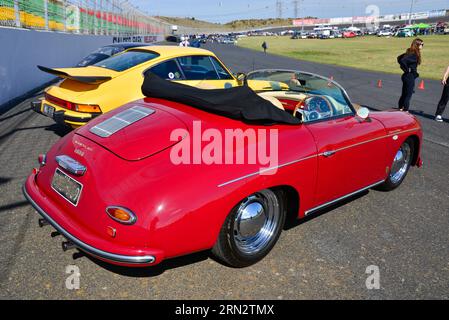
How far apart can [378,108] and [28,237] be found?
30.3 feet

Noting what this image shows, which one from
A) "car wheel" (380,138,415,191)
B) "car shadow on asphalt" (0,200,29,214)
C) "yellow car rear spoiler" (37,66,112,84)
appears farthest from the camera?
"yellow car rear spoiler" (37,66,112,84)

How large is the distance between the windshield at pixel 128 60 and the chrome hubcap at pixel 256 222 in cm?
401

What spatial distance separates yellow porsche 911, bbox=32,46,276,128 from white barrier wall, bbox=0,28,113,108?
138 inches

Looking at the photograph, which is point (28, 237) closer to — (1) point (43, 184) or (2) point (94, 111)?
(1) point (43, 184)

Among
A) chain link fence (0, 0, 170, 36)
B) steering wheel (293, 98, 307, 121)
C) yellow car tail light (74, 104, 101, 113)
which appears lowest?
yellow car tail light (74, 104, 101, 113)

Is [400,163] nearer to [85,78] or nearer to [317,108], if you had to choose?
[317,108]

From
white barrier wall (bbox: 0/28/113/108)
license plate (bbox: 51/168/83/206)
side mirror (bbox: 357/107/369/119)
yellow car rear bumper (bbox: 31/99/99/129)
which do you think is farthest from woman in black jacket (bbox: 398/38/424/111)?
white barrier wall (bbox: 0/28/113/108)

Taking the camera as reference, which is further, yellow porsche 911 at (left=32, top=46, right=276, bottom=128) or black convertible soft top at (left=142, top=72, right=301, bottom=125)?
yellow porsche 911 at (left=32, top=46, right=276, bottom=128)

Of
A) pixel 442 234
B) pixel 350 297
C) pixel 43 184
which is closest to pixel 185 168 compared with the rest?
pixel 43 184

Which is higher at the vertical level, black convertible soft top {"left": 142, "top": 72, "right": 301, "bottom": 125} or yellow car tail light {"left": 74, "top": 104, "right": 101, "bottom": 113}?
black convertible soft top {"left": 142, "top": 72, "right": 301, "bottom": 125}

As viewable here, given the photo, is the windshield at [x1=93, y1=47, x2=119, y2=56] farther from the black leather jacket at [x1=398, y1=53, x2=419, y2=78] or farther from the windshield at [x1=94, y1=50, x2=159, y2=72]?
the black leather jacket at [x1=398, y1=53, x2=419, y2=78]

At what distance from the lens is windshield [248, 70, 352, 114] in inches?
154

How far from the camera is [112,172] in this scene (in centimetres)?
263

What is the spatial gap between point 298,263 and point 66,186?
1.94m
